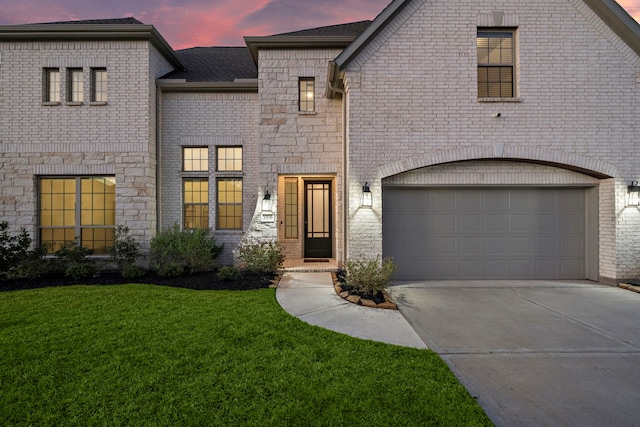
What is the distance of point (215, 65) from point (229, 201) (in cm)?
474

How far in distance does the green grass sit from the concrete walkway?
11.0 inches

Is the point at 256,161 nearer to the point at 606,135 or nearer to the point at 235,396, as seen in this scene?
the point at 235,396

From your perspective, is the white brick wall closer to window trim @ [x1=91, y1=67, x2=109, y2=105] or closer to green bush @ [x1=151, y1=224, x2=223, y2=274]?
green bush @ [x1=151, y1=224, x2=223, y2=274]

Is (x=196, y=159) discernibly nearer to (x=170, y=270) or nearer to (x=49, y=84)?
(x=170, y=270)

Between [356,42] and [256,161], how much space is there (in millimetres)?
4224

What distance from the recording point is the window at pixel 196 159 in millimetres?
9430

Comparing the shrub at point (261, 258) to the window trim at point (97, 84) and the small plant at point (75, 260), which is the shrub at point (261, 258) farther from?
the window trim at point (97, 84)

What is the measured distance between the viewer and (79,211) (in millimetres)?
8742

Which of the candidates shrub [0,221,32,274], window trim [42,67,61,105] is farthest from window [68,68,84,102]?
shrub [0,221,32,274]

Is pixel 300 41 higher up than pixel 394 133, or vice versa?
pixel 300 41

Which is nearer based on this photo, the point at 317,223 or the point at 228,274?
the point at 228,274

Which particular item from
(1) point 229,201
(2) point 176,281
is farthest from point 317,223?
(2) point 176,281

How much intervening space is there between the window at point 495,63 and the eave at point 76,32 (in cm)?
833

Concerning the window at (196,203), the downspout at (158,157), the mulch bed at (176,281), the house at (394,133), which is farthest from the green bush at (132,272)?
the window at (196,203)
